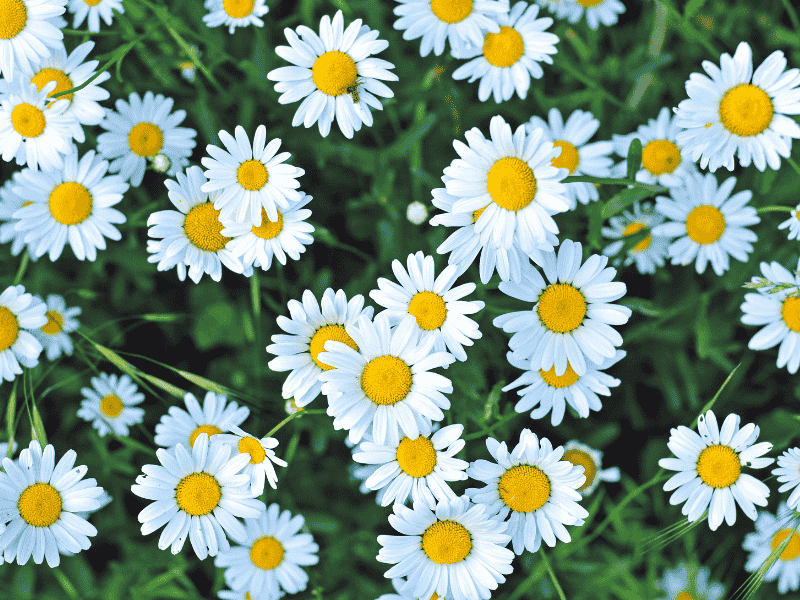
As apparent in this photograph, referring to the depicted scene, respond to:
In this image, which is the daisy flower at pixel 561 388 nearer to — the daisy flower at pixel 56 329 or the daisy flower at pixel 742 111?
the daisy flower at pixel 742 111

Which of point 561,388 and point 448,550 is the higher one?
point 561,388

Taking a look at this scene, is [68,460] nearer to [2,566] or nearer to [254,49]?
[2,566]

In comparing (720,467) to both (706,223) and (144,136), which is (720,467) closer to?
(706,223)

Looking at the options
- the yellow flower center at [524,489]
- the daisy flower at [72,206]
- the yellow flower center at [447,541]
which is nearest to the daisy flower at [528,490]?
the yellow flower center at [524,489]

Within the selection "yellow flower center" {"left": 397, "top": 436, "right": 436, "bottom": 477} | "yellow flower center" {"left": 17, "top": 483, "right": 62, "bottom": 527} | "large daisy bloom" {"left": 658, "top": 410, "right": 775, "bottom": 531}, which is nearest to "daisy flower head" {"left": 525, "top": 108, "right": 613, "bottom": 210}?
"large daisy bloom" {"left": 658, "top": 410, "right": 775, "bottom": 531}

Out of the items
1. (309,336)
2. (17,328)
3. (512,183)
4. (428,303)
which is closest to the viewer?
(512,183)

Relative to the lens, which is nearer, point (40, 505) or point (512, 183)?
point (512, 183)

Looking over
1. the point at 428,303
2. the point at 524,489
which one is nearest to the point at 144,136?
the point at 428,303
